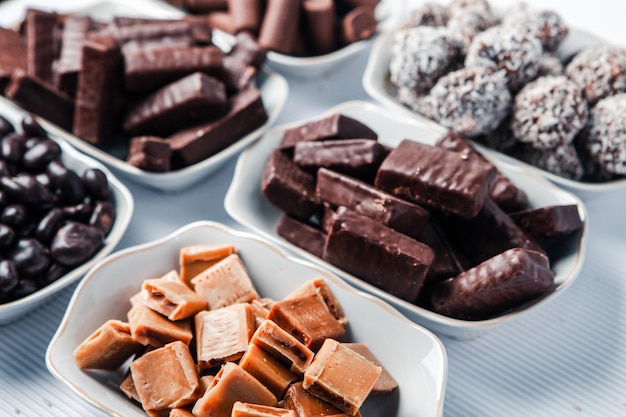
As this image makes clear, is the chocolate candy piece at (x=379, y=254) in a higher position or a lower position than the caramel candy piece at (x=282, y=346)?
higher

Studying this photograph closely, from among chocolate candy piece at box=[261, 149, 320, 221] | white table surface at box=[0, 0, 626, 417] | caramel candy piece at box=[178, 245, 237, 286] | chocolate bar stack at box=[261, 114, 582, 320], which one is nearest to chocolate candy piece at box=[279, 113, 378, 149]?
chocolate bar stack at box=[261, 114, 582, 320]

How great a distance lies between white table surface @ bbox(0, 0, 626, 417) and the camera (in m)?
1.48

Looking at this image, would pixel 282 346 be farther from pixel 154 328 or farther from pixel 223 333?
pixel 154 328

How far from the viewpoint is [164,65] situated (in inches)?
78.6

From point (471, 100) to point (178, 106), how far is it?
936 mm

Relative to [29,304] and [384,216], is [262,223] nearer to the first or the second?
[384,216]

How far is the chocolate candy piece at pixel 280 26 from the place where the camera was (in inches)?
90.2

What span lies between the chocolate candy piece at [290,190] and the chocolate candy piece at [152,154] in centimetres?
33

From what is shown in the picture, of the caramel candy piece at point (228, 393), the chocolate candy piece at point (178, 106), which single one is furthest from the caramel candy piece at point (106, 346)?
the chocolate candy piece at point (178, 106)

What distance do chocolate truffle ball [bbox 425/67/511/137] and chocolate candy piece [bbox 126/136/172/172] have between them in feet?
2.85

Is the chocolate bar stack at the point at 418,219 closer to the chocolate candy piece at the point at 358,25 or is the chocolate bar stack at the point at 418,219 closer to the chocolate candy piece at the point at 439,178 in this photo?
the chocolate candy piece at the point at 439,178

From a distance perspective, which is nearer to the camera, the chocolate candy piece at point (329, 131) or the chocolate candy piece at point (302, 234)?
the chocolate candy piece at point (302, 234)

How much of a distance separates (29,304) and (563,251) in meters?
1.46

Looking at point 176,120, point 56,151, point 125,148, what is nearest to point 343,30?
point 176,120
